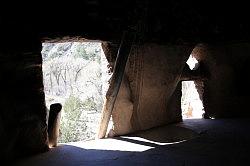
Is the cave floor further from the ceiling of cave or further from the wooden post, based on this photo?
the ceiling of cave

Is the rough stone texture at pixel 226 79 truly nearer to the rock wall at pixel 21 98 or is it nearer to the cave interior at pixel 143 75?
the cave interior at pixel 143 75

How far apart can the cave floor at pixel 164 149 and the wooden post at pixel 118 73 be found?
0.53 m

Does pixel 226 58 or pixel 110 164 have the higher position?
pixel 226 58

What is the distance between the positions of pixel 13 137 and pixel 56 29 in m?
1.69

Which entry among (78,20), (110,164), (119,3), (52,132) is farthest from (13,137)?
(119,3)

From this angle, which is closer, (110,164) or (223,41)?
(110,164)

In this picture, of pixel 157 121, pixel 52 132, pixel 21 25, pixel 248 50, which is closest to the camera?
pixel 21 25

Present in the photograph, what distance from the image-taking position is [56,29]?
5.08m

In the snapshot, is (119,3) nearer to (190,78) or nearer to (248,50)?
(190,78)

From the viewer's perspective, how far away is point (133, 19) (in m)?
5.78

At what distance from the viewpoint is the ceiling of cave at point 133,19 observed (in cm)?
483

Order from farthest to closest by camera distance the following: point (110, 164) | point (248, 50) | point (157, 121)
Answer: point (248, 50) < point (157, 121) < point (110, 164)

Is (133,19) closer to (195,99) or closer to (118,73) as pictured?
(118,73)

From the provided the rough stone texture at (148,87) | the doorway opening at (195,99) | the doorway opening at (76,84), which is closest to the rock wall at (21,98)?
the rough stone texture at (148,87)
